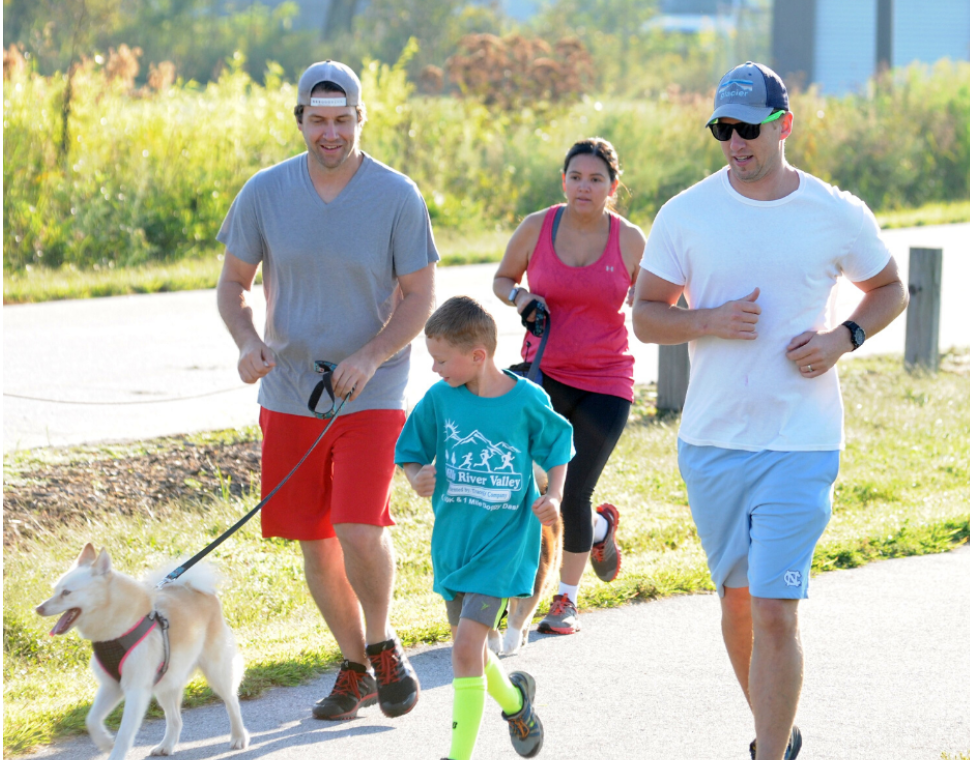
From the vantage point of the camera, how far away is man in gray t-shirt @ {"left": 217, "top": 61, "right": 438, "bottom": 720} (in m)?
4.25

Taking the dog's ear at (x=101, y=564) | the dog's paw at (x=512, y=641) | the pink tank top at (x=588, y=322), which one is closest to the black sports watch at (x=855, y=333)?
the pink tank top at (x=588, y=322)

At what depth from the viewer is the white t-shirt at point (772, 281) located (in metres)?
3.57

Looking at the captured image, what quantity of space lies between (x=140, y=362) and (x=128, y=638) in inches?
283

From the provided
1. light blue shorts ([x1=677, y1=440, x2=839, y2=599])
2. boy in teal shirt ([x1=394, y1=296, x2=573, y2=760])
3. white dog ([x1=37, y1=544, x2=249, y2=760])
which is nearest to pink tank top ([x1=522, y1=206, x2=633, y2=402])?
boy in teal shirt ([x1=394, y1=296, x2=573, y2=760])

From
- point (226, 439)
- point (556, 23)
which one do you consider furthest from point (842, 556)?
point (556, 23)

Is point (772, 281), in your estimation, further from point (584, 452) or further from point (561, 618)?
point (561, 618)

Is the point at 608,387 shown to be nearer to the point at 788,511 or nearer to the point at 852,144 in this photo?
the point at 788,511

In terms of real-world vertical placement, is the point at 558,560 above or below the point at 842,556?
above

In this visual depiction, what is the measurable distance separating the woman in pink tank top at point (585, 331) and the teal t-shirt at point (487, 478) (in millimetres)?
1375

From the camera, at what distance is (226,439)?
26.6 ft

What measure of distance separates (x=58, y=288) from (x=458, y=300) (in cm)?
1086

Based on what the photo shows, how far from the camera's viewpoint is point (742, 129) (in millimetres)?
3588

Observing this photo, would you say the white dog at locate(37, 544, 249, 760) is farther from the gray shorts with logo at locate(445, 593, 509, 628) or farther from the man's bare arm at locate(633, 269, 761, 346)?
the man's bare arm at locate(633, 269, 761, 346)

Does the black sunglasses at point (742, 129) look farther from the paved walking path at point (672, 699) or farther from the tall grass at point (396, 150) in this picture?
the tall grass at point (396, 150)
